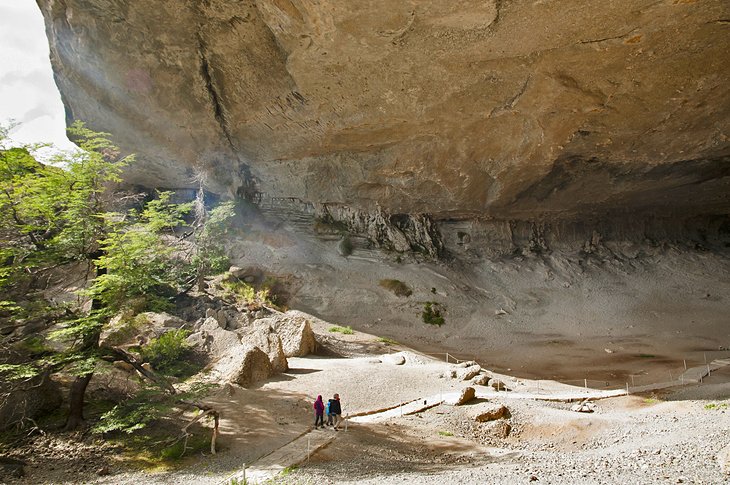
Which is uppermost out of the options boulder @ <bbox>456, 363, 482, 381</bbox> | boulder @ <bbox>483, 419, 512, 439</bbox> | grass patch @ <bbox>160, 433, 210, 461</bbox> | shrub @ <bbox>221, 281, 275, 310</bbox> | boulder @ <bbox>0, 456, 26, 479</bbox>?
shrub @ <bbox>221, 281, 275, 310</bbox>

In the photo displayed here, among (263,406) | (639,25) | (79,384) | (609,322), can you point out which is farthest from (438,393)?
(609,322)

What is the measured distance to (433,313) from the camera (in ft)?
69.9

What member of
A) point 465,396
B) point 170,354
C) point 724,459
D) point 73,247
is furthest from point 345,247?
point 724,459

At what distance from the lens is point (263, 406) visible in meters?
→ 10.8

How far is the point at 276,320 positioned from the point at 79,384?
23.1 feet

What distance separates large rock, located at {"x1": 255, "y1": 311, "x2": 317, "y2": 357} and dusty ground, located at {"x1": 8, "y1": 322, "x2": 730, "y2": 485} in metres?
1.96

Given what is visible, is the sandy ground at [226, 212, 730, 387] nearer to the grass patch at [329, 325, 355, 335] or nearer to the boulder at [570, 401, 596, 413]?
the grass patch at [329, 325, 355, 335]

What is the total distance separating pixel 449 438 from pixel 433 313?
11.9 meters

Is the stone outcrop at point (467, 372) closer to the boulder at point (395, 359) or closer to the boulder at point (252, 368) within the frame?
the boulder at point (395, 359)

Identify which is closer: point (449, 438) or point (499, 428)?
point (449, 438)

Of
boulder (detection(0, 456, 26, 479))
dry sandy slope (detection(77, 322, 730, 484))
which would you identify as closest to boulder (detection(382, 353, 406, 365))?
dry sandy slope (detection(77, 322, 730, 484))

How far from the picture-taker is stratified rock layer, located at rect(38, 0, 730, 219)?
479 inches

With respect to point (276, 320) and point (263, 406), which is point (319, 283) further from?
point (263, 406)

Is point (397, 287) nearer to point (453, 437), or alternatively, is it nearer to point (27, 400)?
point (453, 437)
